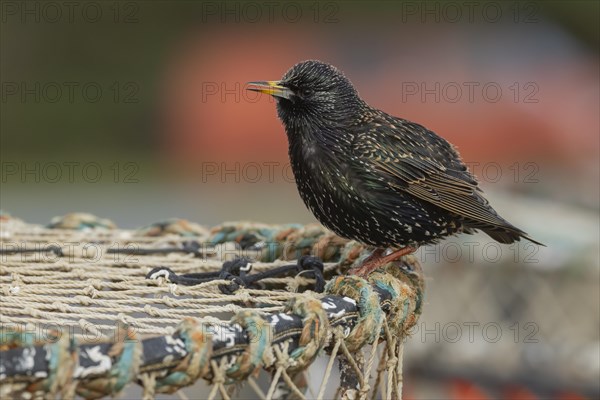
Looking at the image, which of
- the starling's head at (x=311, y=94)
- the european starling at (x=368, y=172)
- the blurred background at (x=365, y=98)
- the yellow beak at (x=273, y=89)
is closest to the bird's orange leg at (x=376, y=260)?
the european starling at (x=368, y=172)

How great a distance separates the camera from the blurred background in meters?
3.99

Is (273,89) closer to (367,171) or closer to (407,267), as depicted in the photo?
(367,171)

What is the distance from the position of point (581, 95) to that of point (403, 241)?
6.24m

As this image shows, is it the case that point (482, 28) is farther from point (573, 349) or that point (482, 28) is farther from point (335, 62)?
point (573, 349)

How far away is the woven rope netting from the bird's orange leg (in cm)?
3

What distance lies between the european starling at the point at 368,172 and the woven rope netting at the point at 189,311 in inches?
5.3

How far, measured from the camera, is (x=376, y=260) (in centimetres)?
249

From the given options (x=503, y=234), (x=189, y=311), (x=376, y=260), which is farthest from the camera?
(x=503, y=234)

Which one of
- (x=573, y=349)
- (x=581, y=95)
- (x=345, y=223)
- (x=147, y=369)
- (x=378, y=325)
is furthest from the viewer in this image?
(x=581, y=95)

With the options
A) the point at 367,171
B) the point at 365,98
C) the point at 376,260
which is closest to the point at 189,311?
the point at 376,260

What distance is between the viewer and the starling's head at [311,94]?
267 centimetres

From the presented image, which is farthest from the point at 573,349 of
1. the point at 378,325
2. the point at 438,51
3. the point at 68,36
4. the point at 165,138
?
the point at 68,36

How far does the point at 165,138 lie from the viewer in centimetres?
1103

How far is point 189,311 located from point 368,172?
853 mm
